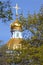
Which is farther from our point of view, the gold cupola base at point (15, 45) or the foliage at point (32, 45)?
the gold cupola base at point (15, 45)

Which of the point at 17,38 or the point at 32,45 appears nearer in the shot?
the point at 32,45

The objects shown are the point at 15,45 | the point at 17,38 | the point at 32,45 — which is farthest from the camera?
the point at 17,38

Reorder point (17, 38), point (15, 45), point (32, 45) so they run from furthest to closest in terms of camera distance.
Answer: point (17, 38) < point (15, 45) < point (32, 45)

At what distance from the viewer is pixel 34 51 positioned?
2180cm

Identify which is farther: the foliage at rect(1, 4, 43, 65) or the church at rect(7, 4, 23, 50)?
the church at rect(7, 4, 23, 50)

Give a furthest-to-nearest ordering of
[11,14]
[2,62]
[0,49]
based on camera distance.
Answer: [0,49] → [2,62] → [11,14]

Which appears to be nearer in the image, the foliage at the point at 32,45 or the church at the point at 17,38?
the foliage at the point at 32,45

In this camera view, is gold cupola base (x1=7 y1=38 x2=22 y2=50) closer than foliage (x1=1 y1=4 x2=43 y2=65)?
No

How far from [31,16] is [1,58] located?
25.7 meters

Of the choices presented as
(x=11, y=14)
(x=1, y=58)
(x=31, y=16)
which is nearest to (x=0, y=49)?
(x=1, y=58)

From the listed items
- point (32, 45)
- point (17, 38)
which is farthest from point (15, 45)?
point (17, 38)

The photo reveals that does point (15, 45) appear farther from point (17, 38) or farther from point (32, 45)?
point (17, 38)

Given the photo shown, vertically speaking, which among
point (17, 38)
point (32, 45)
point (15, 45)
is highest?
point (32, 45)

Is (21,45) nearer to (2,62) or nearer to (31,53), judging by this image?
(31,53)
